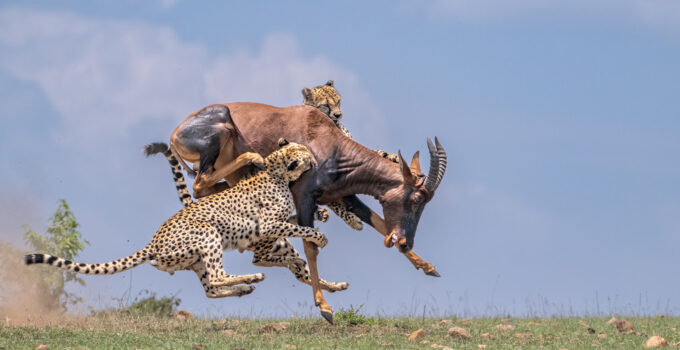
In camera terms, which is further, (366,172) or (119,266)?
(366,172)

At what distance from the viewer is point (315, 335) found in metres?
12.0

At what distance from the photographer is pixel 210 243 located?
11945 millimetres

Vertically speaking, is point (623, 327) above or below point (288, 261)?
below

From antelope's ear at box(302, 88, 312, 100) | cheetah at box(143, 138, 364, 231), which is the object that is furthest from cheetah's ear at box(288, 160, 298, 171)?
antelope's ear at box(302, 88, 312, 100)

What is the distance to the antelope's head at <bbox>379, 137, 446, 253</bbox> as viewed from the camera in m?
13.1

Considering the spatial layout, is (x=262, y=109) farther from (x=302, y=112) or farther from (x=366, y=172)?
(x=366, y=172)

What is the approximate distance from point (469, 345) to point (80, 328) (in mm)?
5625

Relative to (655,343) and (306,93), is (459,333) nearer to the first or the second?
(655,343)

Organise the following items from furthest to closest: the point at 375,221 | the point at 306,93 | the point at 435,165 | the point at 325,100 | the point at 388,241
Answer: the point at 306,93, the point at 325,100, the point at 375,221, the point at 388,241, the point at 435,165

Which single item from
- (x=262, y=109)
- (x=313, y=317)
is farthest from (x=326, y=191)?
(x=313, y=317)

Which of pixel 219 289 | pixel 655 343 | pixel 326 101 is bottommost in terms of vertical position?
pixel 655 343

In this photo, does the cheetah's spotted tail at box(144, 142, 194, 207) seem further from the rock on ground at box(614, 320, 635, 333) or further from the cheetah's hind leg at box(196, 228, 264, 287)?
the rock on ground at box(614, 320, 635, 333)

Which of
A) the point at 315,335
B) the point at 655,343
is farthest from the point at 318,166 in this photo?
the point at 655,343

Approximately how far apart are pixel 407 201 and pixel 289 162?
1.88m
